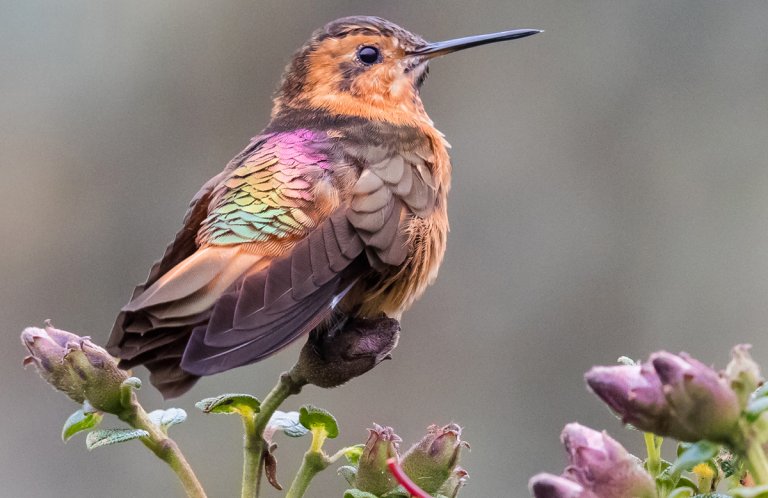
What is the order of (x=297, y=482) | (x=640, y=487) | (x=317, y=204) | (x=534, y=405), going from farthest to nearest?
(x=534, y=405) < (x=317, y=204) < (x=297, y=482) < (x=640, y=487)

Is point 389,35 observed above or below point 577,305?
above

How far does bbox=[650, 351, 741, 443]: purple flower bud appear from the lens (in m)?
1.44

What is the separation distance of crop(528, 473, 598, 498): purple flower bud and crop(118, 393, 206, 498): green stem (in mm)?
683

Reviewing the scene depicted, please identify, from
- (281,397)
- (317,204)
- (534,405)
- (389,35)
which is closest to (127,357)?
(281,397)

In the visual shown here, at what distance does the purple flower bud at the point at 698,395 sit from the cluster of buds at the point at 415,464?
2.04 ft

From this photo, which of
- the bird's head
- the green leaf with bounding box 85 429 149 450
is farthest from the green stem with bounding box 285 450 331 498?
the bird's head

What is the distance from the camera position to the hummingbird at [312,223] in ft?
7.69

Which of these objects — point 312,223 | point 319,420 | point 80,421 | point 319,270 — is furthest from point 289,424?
point 312,223

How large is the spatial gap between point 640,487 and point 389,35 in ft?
8.56

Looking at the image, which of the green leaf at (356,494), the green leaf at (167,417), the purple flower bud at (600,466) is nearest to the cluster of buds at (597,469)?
the purple flower bud at (600,466)

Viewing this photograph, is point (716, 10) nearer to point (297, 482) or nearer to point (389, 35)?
point (389, 35)

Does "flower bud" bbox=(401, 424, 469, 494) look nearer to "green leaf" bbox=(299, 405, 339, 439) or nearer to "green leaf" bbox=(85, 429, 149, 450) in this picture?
"green leaf" bbox=(299, 405, 339, 439)

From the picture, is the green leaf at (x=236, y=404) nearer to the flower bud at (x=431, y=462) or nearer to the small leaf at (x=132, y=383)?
the small leaf at (x=132, y=383)

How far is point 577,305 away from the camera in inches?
273
